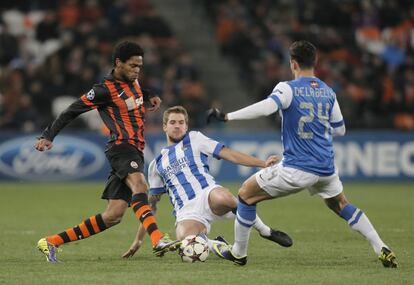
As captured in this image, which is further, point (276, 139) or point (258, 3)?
point (258, 3)

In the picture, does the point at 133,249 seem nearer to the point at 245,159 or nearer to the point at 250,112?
the point at 245,159

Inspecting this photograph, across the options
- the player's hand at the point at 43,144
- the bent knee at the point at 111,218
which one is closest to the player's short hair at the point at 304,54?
the bent knee at the point at 111,218

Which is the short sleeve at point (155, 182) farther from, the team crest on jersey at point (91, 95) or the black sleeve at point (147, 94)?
the team crest on jersey at point (91, 95)

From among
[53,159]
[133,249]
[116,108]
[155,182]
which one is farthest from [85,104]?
[53,159]

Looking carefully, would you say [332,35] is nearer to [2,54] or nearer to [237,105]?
[237,105]

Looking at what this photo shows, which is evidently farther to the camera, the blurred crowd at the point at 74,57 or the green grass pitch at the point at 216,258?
the blurred crowd at the point at 74,57

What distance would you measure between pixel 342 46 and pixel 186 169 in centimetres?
1522

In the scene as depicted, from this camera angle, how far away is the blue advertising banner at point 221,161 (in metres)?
19.1

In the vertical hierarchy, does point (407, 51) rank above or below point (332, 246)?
above

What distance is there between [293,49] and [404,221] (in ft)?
17.3

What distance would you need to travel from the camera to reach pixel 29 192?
17375mm

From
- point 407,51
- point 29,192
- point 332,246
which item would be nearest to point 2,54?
point 29,192

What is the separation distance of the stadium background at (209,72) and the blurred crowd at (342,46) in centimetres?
3

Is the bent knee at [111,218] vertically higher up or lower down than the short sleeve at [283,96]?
lower down
